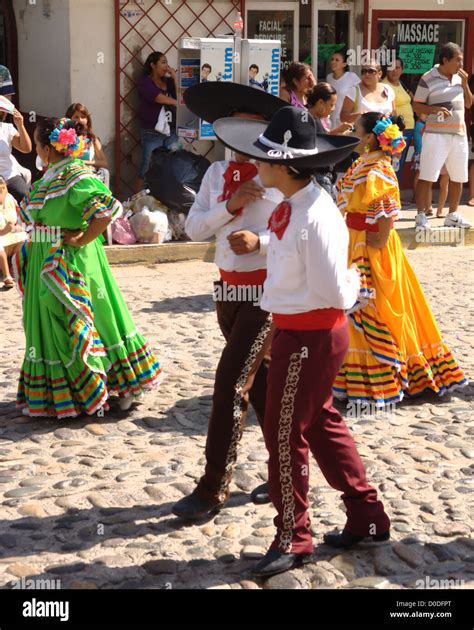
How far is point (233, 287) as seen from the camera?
496 cm

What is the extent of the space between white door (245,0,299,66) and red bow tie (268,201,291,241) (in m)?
9.83

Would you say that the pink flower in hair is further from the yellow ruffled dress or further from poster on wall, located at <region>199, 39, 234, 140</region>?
poster on wall, located at <region>199, 39, 234, 140</region>

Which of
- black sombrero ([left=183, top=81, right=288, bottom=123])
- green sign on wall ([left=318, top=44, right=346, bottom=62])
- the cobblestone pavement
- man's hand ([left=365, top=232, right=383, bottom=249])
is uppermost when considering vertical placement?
green sign on wall ([left=318, top=44, right=346, bottom=62])

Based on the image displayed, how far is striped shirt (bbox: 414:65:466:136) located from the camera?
12383 mm

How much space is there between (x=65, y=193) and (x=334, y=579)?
2.85 metres

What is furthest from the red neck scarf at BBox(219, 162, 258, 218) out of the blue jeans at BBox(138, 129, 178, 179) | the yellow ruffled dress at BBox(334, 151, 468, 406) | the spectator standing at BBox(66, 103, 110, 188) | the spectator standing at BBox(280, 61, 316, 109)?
the blue jeans at BBox(138, 129, 178, 179)

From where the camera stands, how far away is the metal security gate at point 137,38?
12781mm

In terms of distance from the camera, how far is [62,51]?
1284 centimetres

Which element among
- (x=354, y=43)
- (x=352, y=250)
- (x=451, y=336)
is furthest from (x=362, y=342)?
(x=354, y=43)

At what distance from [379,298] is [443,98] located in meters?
6.35

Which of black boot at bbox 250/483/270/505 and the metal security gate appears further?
the metal security gate

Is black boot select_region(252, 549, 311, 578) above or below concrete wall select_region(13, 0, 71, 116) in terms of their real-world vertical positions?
below

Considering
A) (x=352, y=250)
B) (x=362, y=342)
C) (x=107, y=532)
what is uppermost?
(x=352, y=250)
